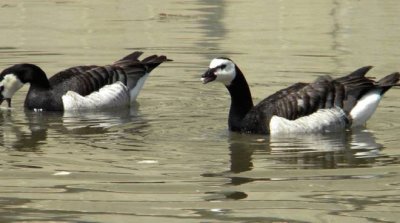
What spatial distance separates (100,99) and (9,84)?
1.35 m

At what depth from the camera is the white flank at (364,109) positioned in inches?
586

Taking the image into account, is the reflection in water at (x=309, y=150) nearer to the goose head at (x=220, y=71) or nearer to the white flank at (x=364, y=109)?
the white flank at (x=364, y=109)

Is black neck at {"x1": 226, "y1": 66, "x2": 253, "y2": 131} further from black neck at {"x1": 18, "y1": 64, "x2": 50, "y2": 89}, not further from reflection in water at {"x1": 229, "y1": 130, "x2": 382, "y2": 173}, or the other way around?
black neck at {"x1": 18, "y1": 64, "x2": 50, "y2": 89}

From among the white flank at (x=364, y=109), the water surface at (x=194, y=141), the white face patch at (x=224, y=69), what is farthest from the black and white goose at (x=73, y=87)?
the white flank at (x=364, y=109)

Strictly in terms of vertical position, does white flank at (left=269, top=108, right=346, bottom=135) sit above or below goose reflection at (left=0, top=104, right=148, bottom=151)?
above

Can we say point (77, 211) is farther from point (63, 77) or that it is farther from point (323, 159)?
point (63, 77)

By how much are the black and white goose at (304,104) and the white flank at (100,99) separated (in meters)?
2.98

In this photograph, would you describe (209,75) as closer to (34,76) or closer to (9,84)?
(34,76)

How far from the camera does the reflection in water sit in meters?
12.5

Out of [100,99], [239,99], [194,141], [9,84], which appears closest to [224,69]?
[239,99]

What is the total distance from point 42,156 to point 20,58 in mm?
8503

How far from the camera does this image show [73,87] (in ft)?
57.4

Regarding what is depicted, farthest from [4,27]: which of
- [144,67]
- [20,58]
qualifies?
[144,67]

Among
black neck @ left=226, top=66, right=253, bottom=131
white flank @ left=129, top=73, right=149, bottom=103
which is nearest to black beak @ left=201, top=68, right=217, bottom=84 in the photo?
black neck @ left=226, top=66, right=253, bottom=131
